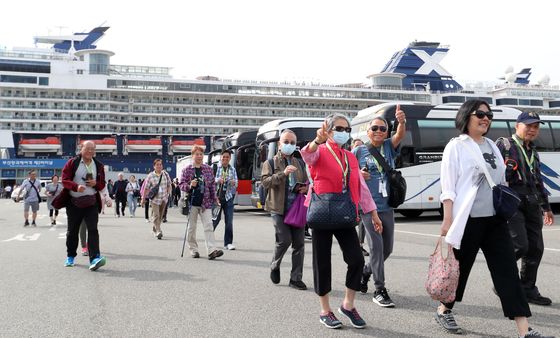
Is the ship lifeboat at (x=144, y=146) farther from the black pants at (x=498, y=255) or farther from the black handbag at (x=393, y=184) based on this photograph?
the black pants at (x=498, y=255)

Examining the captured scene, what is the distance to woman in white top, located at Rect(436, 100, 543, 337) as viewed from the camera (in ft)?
11.1

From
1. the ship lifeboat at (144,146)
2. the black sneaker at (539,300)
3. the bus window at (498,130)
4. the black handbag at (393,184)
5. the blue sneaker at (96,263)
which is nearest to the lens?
the black sneaker at (539,300)

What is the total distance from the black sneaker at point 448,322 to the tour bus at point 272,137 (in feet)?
41.9

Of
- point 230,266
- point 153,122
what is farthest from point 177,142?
point 230,266

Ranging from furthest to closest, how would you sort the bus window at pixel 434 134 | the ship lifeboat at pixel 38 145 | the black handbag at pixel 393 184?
1. the ship lifeboat at pixel 38 145
2. the bus window at pixel 434 134
3. the black handbag at pixel 393 184

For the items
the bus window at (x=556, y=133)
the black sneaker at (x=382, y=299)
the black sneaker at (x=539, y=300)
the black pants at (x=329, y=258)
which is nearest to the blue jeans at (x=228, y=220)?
the black sneaker at (x=382, y=299)

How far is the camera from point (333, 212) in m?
3.77

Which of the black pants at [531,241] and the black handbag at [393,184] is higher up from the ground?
the black handbag at [393,184]

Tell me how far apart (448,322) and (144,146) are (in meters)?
65.0

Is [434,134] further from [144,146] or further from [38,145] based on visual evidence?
[38,145]

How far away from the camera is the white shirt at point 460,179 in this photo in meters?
3.39

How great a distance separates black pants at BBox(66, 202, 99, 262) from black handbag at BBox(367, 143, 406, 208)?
376 centimetres

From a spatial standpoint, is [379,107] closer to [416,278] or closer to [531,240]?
[416,278]

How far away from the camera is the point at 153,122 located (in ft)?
223
